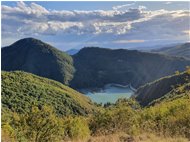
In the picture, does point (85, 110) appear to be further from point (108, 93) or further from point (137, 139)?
point (137, 139)

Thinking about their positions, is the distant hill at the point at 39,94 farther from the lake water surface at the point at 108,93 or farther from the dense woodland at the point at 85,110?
the lake water surface at the point at 108,93

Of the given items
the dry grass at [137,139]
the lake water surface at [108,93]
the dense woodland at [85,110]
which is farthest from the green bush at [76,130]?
the lake water surface at [108,93]

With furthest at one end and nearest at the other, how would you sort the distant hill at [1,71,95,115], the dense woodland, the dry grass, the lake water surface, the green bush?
the lake water surface, the distant hill at [1,71,95,115], the green bush, the dense woodland, the dry grass

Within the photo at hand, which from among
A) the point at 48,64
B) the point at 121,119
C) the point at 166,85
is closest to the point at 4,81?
the point at 166,85

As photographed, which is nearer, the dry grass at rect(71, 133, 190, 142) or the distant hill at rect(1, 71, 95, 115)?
the dry grass at rect(71, 133, 190, 142)

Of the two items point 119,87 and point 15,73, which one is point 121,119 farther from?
point 119,87

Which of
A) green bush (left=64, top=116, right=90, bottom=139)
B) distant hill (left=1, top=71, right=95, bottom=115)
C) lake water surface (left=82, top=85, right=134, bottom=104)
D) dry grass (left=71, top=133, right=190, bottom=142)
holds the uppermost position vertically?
dry grass (left=71, top=133, right=190, bottom=142)

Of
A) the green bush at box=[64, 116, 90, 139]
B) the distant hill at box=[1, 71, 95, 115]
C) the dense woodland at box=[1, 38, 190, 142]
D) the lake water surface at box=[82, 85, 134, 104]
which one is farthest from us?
the lake water surface at box=[82, 85, 134, 104]

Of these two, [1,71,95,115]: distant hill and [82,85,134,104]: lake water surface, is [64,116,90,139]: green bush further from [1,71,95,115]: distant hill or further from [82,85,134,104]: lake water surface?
[82,85,134,104]: lake water surface

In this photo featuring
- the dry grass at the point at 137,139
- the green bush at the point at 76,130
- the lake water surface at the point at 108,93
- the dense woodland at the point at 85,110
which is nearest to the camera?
the dry grass at the point at 137,139

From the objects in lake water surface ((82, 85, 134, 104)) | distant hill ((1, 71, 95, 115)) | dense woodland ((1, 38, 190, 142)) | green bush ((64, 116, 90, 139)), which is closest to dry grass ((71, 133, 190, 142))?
dense woodland ((1, 38, 190, 142))
